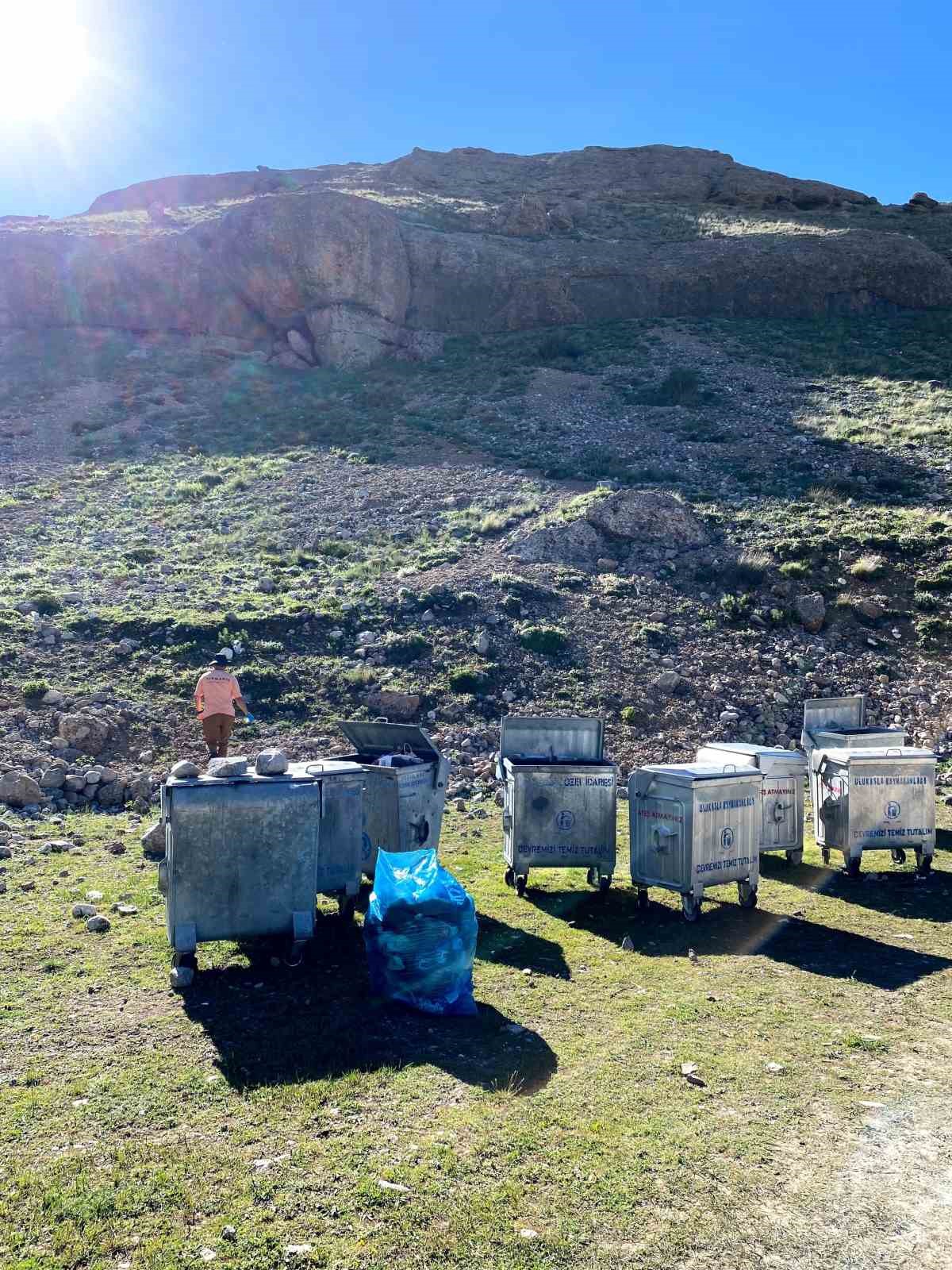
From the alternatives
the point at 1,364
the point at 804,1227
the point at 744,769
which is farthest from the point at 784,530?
the point at 1,364

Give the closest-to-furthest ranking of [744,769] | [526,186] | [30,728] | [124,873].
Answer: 1. [744,769]
2. [124,873]
3. [30,728]
4. [526,186]

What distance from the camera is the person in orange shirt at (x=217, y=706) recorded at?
38.5 ft

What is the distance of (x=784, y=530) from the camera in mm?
20453

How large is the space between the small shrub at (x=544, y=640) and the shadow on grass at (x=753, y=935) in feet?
24.9

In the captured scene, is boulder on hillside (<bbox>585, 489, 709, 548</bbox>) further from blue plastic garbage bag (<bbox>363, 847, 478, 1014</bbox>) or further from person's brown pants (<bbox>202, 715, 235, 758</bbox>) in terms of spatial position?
blue plastic garbage bag (<bbox>363, 847, 478, 1014</bbox>)

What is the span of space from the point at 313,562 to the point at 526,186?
43.6 metres

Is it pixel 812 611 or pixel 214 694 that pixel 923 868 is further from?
pixel 812 611

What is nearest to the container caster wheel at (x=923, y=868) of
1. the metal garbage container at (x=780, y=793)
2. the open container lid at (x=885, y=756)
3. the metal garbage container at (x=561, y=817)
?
the open container lid at (x=885, y=756)

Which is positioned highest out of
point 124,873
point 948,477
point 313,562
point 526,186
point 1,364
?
point 526,186

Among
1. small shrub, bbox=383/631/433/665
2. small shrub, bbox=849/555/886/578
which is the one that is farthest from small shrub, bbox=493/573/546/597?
small shrub, bbox=849/555/886/578

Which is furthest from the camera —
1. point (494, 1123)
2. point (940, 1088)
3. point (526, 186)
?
point (526, 186)

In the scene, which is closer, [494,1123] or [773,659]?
[494,1123]

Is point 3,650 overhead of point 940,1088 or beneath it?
overhead

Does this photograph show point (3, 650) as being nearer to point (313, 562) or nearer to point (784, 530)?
point (313, 562)
